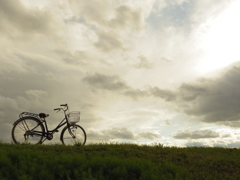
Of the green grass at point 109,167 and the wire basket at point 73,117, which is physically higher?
the wire basket at point 73,117

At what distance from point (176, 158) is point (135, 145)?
9.06ft

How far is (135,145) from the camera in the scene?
12.4 metres

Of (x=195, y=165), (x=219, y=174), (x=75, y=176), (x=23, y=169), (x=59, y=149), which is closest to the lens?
(x=75, y=176)

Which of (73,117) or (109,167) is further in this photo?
(73,117)

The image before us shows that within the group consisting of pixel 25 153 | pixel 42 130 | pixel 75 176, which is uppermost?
pixel 42 130

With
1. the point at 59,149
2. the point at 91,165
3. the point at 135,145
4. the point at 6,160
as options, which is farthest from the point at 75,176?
the point at 135,145

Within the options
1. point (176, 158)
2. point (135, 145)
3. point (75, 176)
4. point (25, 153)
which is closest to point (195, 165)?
point (176, 158)

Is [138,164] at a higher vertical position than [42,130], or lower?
lower

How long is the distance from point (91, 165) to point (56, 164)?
1.14 m

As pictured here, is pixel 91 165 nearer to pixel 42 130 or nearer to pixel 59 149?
pixel 59 149

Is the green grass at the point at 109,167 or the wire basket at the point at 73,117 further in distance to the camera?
the wire basket at the point at 73,117

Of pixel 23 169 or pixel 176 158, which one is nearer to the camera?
pixel 23 169

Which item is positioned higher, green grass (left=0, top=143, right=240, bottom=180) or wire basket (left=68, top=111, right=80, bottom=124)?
wire basket (left=68, top=111, right=80, bottom=124)

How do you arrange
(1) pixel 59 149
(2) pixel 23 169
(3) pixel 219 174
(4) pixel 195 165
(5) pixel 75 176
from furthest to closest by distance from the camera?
(1) pixel 59 149, (4) pixel 195 165, (3) pixel 219 174, (2) pixel 23 169, (5) pixel 75 176
